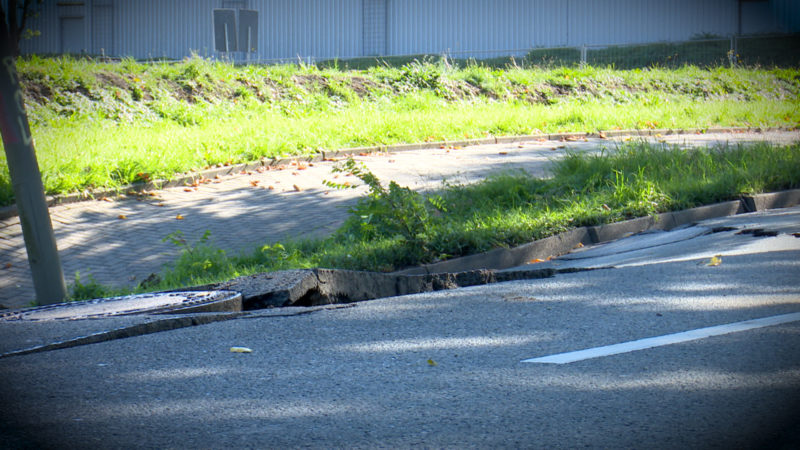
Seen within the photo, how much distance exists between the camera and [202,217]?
32.3ft

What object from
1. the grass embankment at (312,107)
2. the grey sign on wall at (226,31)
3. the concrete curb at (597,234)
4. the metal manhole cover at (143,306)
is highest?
the grey sign on wall at (226,31)

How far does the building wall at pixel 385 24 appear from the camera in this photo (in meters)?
28.8

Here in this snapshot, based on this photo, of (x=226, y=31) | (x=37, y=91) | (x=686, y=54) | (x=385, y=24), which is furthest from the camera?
(x=385, y=24)

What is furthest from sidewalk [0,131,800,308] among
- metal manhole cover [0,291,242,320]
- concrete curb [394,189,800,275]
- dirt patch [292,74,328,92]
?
dirt patch [292,74,328,92]

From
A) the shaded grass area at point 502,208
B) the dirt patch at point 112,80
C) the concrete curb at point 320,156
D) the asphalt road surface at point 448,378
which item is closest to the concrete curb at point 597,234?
the shaded grass area at point 502,208

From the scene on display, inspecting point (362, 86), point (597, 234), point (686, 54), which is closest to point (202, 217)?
point (597, 234)

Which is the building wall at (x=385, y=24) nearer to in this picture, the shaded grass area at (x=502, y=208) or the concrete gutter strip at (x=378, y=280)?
the shaded grass area at (x=502, y=208)

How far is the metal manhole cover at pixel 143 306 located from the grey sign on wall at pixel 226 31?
14214 millimetres

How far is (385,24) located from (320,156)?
54.8ft

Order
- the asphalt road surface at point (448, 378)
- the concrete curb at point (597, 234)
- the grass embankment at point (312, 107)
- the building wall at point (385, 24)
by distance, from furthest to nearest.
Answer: the building wall at point (385, 24) → the grass embankment at point (312, 107) → the concrete curb at point (597, 234) → the asphalt road surface at point (448, 378)

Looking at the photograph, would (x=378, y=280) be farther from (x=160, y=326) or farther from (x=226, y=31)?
(x=226, y=31)

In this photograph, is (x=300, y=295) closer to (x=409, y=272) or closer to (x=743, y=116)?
(x=409, y=272)

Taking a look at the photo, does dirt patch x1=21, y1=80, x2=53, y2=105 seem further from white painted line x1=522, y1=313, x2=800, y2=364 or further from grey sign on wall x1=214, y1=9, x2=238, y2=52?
white painted line x1=522, y1=313, x2=800, y2=364

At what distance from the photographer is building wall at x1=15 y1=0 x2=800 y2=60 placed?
2883 centimetres
